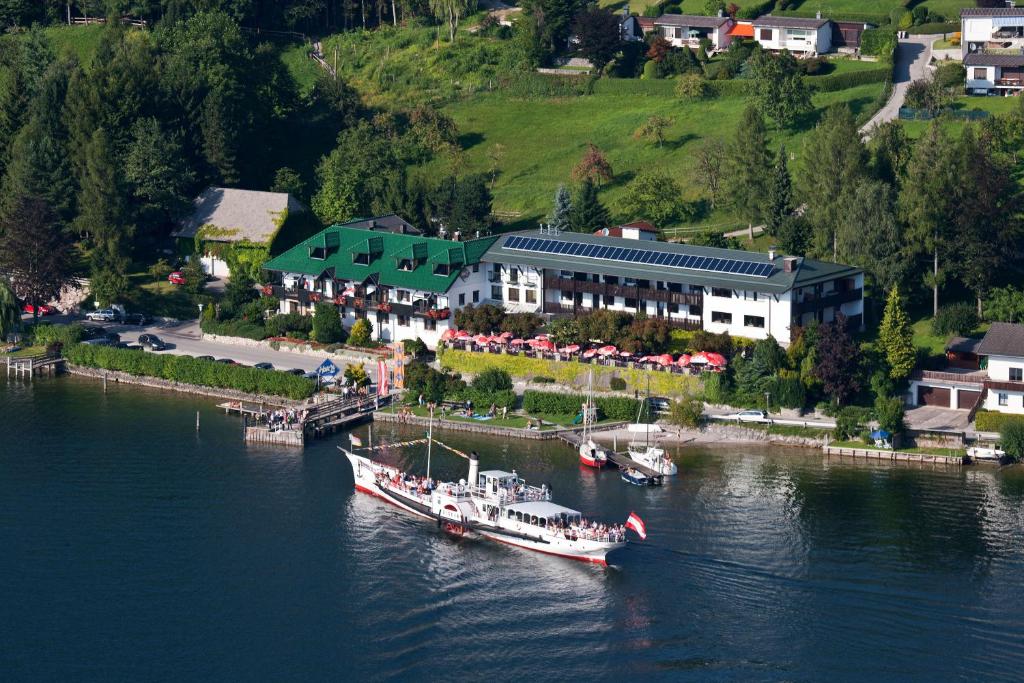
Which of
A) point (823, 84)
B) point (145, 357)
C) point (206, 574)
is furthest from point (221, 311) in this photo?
point (823, 84)

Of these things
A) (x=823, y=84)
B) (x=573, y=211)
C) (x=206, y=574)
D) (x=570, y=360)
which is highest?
(x=823, y=84)

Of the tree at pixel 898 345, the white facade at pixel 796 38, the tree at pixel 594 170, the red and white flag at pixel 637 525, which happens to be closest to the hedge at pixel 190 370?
the red and white flag at pixel 637 525

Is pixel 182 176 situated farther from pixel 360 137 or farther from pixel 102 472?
pixel 102 472

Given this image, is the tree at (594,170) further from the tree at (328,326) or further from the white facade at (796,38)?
the tree at (328,326)

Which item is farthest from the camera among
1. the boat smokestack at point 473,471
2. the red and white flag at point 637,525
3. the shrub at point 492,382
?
the shrub at point 492,382

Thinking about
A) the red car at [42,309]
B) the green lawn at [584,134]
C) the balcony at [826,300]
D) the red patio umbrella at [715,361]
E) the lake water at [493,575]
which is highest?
the green lawn at [584,134]

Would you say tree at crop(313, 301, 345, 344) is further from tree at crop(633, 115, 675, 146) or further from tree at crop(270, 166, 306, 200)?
tree at crop(633, 115, 675, 146)
